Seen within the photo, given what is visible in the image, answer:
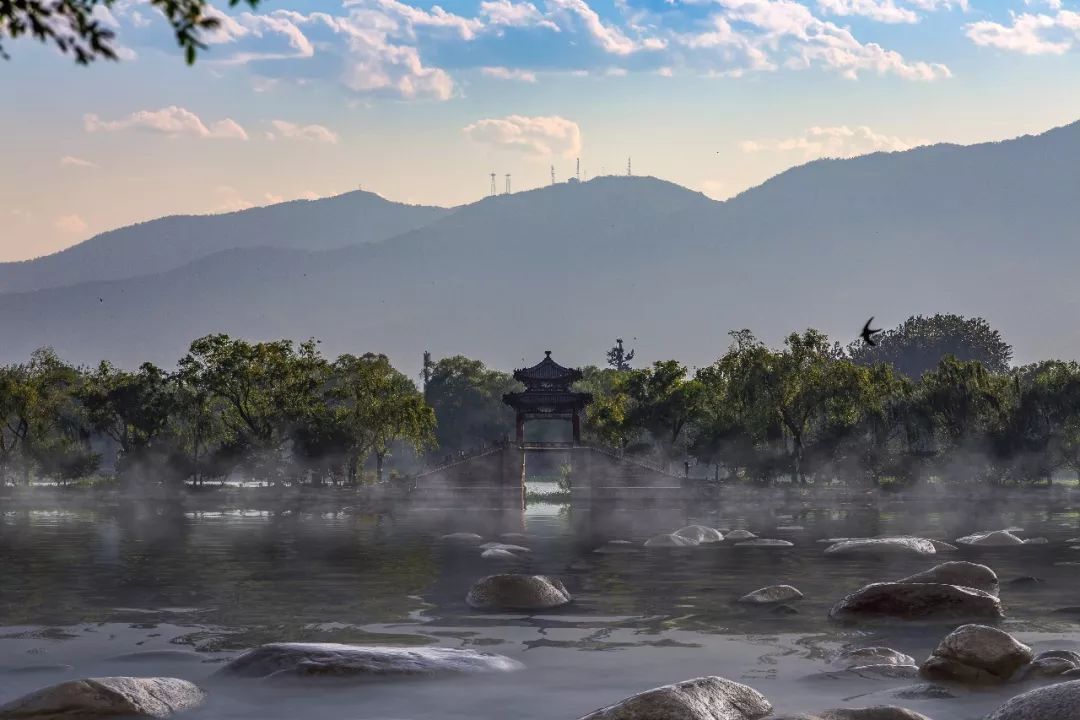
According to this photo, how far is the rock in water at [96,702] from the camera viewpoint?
560 inches

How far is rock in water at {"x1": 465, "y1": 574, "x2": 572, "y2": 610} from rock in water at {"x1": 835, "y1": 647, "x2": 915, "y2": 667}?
7646 mm

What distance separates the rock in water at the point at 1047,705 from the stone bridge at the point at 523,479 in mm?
69485

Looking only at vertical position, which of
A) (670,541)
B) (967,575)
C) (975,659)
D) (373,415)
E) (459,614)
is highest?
(373,415)

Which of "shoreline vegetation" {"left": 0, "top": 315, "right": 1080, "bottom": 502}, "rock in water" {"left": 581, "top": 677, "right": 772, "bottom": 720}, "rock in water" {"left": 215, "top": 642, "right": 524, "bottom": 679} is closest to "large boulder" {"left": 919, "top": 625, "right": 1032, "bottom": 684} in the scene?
"rock in water" {"left": 581, "top": 677, "right": 772, "bottom": 720}

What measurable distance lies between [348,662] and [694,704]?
5.21 meters

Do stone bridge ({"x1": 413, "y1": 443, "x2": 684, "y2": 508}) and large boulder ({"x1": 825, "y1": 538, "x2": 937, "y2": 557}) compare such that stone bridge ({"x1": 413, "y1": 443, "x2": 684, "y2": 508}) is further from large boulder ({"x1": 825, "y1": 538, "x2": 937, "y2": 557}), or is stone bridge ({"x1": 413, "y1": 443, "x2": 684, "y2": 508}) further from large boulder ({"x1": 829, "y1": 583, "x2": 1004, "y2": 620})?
large boulder ({"x1": 829, "y1": 583, "x2": 1004, "y2": 620})

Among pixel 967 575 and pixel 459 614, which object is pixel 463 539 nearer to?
pixel 459 614

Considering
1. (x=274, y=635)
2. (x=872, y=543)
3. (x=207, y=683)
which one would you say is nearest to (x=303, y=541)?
(x=872, y=543)

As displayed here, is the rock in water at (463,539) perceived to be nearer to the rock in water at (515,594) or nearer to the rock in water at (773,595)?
the rock in water at (515,594)

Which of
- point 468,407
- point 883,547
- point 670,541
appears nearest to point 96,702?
point 883,547

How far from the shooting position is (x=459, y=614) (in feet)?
79.3

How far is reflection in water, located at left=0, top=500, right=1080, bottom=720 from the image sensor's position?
1623 cm

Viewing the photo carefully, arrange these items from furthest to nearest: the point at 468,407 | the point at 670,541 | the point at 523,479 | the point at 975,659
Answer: the point at 468,407 < the point at 523,479 < the point at 670,541 < the point at 975,659

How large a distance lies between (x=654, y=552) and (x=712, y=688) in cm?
2567
